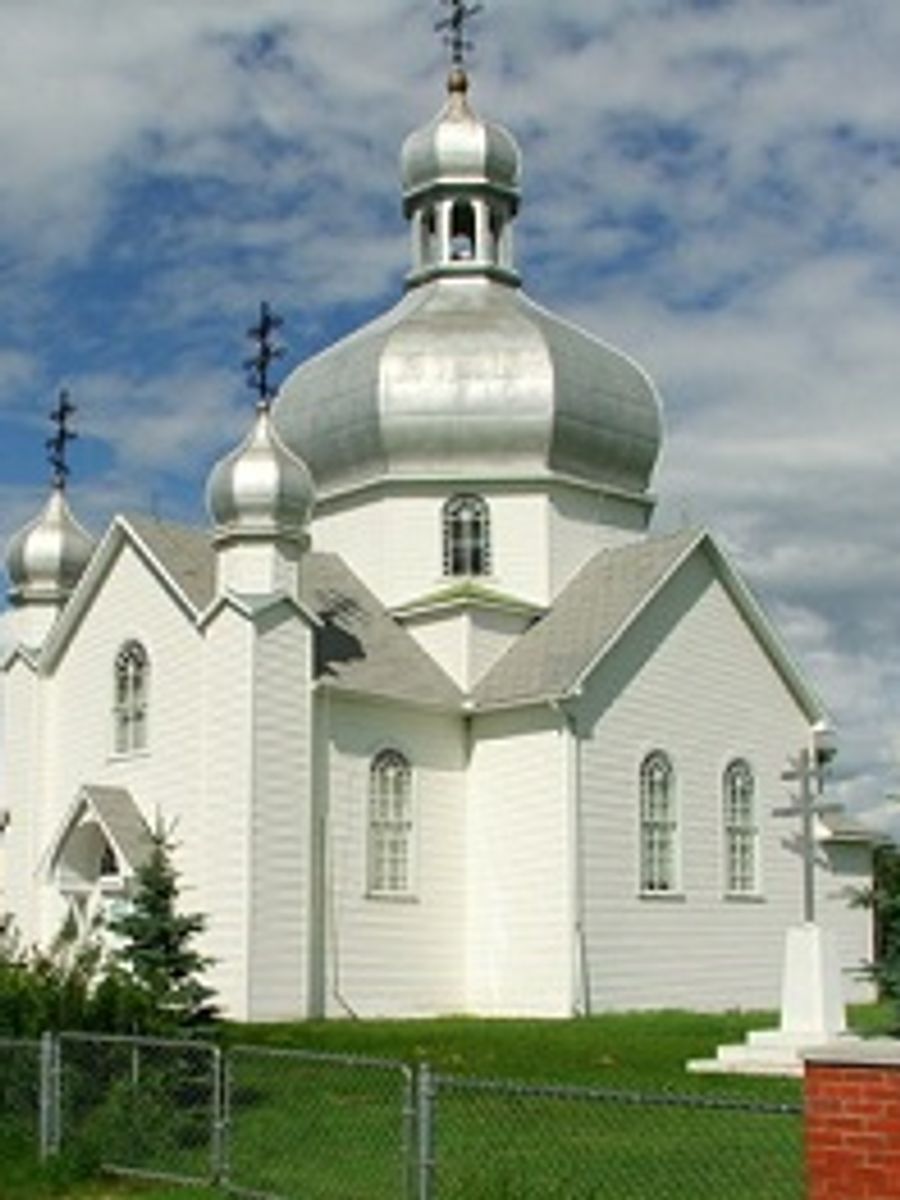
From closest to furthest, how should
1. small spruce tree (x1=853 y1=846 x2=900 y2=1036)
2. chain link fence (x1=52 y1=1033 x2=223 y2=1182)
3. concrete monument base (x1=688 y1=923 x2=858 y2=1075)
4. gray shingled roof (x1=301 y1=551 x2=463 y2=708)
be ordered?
small spruce tree (x1=853 y1=846 x2=900 y2=1036)
chain link fence (x1=52 y1=1033 x2=223 y2=1182)
concrete monument base (x1=688 y1=923 x2=858 y2=1075)
gray shingled roof (x1=301 y1=551 x2=463 y2=708)

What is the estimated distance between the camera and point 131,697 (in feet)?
94.3

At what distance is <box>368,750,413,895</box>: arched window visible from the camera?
2730cm

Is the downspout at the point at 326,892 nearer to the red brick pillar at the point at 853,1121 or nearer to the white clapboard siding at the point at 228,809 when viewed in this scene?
the white clapboard siding at the point at 228,809

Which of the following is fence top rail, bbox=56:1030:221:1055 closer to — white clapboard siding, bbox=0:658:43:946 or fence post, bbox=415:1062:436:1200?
fence post, bbox=415:1062:436:1200

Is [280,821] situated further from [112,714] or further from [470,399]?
[470,399]

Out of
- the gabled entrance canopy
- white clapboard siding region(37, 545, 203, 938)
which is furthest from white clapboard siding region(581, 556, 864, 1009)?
the gabled entrance canopy

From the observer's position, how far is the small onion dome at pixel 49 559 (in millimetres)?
31406

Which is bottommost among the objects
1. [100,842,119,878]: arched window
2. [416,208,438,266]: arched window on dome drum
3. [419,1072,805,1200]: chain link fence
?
[419,1072,805,1200]: chain link fence

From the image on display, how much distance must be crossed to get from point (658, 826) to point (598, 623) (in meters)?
3.20

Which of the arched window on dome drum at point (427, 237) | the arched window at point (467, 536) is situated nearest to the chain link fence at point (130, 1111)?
the arched window at point (467, 536)

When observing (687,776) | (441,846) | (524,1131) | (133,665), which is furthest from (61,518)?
(524,1131)

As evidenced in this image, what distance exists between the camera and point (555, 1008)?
26703mm

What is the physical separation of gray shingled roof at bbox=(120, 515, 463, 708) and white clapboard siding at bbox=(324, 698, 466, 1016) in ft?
1.24

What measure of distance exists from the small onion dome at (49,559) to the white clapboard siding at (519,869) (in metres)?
7.56
